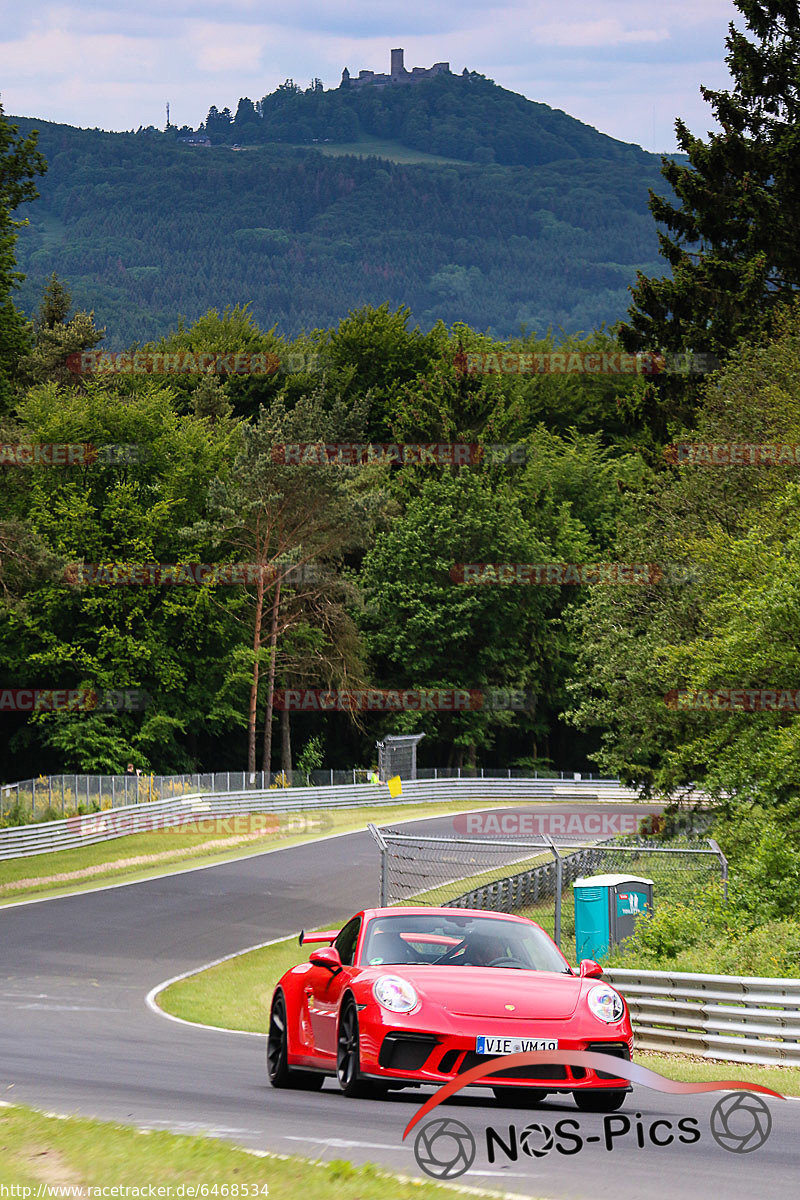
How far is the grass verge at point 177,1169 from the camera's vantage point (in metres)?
6.37

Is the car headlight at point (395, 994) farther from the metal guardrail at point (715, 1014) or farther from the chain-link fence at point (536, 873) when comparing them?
the chain-link fence at point (536, 873)

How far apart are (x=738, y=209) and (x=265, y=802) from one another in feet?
88.4

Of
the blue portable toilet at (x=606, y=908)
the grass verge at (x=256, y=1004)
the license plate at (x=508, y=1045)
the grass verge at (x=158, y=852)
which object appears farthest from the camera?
the grass verge at (x=158, y=852)

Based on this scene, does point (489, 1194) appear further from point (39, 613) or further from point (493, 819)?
point (39, 613)

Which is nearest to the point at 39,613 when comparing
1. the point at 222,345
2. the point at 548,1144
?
the point at 222,345

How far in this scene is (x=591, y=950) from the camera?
21.3 meters

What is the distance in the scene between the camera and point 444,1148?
7.71 m

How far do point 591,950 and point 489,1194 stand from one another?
1511cm

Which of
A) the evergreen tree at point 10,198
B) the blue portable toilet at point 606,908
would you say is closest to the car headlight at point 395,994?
the blue portable toilet at point 606,908

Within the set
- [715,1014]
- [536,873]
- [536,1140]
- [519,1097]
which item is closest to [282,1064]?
[519,1097]

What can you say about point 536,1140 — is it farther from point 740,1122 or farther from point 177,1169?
point 177,1169

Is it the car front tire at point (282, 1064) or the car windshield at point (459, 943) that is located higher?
the car windshield at point (459, 943)

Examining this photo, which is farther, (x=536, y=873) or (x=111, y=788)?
(x=111, y=788)

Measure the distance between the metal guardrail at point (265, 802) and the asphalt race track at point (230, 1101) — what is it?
14.7 metres
